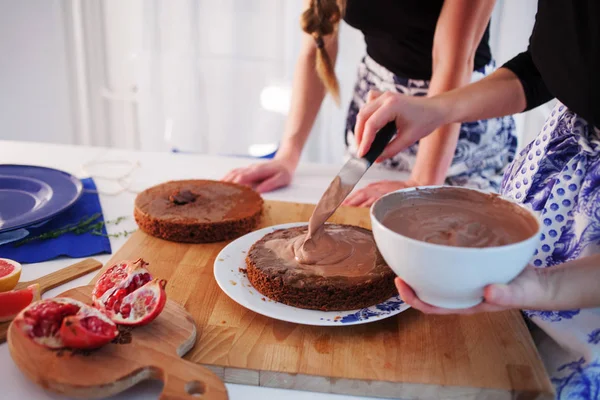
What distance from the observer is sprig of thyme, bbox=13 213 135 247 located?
64.9 inches

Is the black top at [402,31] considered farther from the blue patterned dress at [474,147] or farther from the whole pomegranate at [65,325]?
→ the whole pomegranate at [65,325]

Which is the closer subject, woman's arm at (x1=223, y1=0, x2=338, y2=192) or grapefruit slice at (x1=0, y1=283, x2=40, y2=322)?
grapefruit slice at (x1=0, y1=283, x2=40, y2=322)

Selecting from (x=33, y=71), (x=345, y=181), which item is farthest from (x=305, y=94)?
(x=33, y=71)

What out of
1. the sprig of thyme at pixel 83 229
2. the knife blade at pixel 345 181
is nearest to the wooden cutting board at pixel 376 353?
the knife blade at pixel 345 181

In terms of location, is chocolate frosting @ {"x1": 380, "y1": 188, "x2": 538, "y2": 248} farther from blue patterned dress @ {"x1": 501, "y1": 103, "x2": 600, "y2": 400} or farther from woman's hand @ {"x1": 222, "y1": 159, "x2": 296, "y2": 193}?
woman's hand @ {"x1": 222, "y1": 159, "x2": 296, "y2": 193}

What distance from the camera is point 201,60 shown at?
14.2ft

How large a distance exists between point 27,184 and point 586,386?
64.1 inches

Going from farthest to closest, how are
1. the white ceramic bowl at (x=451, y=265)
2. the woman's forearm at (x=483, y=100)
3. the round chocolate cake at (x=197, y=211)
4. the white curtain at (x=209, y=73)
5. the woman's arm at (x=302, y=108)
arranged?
the white curtain at (x=209, y=73) → the woman's arm at (x=302, y=108) → the round chocolate cake at (x=197, y=211) → the woman's forearm at (x=483, y=100) → the white ceramic bowl at (x=451, y=265)

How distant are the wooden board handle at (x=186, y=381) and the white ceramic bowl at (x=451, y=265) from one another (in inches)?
14.4

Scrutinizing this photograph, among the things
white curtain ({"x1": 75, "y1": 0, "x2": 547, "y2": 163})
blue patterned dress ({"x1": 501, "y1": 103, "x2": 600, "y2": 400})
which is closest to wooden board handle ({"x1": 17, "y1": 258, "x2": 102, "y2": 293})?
blue patterned dress ({"x1": 501, "y1": 103, "x2": 600, "y2": 400})

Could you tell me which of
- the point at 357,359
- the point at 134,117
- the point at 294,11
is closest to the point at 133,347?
the point at 357,359

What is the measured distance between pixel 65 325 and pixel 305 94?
5.20 ft

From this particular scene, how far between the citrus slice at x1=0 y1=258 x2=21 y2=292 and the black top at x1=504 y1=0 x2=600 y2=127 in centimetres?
125

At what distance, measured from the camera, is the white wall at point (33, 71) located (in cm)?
417
